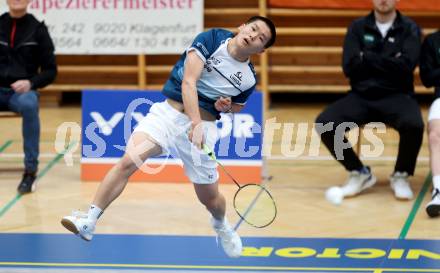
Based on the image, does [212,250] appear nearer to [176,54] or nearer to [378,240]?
[378,240]

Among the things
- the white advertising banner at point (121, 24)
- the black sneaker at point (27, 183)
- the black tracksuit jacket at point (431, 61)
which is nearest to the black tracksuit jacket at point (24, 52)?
the black sneaker at point (27, 183)

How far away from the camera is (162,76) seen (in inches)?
446

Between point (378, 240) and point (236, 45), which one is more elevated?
point (236, 45)

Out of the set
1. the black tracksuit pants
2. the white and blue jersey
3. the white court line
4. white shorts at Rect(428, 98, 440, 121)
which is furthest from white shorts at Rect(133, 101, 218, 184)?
the white court line

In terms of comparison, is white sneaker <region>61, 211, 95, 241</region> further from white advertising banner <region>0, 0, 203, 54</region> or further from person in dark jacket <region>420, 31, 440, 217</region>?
white advertising banner <region>0, 0, 203, 54</region>

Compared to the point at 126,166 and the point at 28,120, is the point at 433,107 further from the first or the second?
the point at 28,120

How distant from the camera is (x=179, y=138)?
19.5 feet

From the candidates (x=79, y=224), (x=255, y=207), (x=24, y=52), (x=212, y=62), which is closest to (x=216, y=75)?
(x=212, y=62)

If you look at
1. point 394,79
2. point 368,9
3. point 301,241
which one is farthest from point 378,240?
point 368,9

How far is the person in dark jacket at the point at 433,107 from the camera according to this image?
7.37 metres

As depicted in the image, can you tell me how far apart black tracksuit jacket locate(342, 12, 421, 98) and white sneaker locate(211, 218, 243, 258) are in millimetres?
2183

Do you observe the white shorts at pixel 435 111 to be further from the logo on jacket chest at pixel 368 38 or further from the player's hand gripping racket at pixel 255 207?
the player's hand gripping racket at pixel 255 207

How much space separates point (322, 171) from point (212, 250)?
2398 millimetres

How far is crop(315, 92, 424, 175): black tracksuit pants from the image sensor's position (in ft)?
25.5
